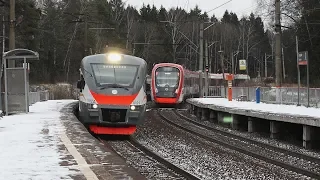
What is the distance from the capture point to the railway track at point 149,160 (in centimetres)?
996

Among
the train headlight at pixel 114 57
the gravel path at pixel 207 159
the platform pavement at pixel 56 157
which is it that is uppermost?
the train headlight at pixel 114 57

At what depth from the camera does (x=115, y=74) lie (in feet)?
53.2

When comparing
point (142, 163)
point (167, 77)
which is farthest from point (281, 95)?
point (142, 163)

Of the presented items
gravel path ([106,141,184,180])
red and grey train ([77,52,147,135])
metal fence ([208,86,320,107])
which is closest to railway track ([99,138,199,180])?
gravel path ([106,141,184,180])

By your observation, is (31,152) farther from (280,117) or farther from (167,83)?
(167,83)

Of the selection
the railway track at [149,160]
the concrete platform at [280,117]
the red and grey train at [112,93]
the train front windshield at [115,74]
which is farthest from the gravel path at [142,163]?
the concrete platform at [280,117]

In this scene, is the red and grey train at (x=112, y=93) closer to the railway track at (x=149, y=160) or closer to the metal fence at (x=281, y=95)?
the railway track at (x=149, y=160)

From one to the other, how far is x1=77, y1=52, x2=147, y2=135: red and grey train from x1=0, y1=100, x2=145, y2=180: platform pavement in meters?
2.52

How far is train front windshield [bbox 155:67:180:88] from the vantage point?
35594 millimetres

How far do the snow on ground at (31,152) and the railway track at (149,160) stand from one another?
6.14 ft

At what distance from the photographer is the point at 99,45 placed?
75000mm

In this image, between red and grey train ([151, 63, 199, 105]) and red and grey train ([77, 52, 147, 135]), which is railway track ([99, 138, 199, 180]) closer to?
red and grey train ([77, 52, 147, 135])

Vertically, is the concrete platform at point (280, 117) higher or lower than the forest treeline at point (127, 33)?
lower

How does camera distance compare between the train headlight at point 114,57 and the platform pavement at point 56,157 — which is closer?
the platform pavement at point 56,157
